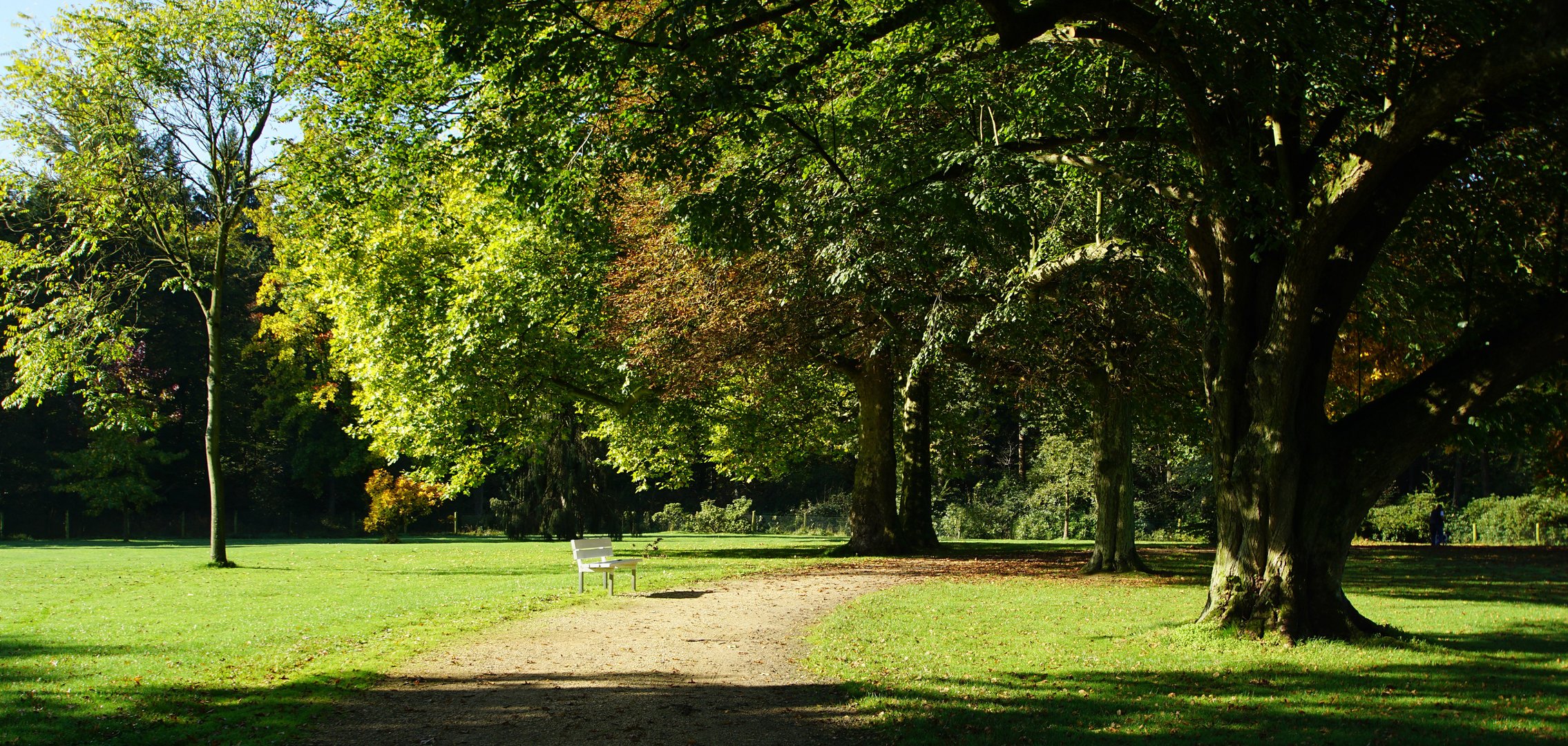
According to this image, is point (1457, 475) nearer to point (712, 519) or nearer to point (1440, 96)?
point (712, 519)

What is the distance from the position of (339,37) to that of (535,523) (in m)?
24.8

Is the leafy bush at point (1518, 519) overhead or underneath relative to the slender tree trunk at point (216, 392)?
underneath

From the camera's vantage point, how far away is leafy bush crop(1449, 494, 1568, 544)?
32.7 meters

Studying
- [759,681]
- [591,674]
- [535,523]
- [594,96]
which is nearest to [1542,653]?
[759,681]

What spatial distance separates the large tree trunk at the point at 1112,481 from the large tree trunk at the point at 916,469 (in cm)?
612

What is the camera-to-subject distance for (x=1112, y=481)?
2033 centimetres

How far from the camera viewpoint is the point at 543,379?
83.1ft

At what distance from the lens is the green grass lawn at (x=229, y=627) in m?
7.93

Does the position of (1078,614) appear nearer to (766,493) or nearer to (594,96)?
(594,96)

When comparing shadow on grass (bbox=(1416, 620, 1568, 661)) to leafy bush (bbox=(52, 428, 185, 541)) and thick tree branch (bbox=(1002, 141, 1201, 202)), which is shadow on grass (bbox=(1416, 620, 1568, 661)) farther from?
leafy bush (bbox=(52, 428, 185, 541))

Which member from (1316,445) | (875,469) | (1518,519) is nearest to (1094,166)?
(1316,445)

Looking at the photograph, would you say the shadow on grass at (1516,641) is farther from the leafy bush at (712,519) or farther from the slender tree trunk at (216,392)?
the leafy bush at (712,519)

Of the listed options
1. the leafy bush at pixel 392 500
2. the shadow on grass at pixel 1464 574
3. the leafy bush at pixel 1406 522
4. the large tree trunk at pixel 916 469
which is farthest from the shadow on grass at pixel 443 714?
the leafy bush at pixel 1406 522

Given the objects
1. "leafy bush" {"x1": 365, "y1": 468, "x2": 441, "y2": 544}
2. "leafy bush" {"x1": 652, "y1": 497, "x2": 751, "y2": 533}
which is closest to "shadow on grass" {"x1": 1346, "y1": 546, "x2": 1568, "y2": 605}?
"leafy bush" {"x1": 652, "y1": 497, "x2": 751, "y2": 533}
